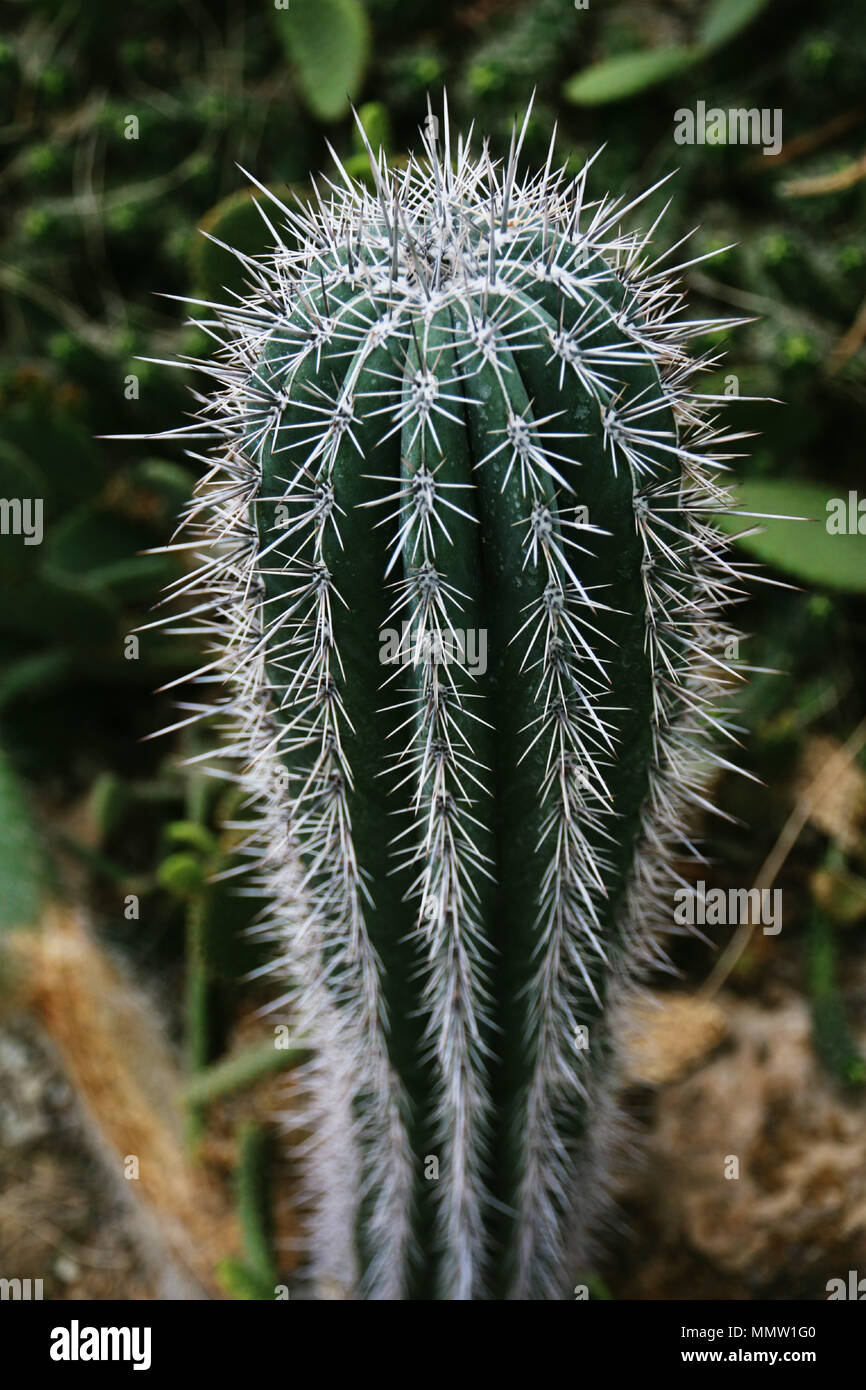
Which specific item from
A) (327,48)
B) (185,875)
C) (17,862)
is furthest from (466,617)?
(327,48)

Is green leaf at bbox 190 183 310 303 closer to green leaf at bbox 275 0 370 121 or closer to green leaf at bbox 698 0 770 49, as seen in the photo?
green leaf at bbox 275 0 370 121

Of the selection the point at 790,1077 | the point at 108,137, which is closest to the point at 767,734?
the point at 790,1077

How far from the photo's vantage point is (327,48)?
2.26 meters

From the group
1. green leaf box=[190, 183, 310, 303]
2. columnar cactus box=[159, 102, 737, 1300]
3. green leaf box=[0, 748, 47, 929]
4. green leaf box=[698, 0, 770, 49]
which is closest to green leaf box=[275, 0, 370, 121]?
green leaf box=[190, 183, 310, 303]

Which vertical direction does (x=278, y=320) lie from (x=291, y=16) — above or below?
below

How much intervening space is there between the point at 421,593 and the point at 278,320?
0.32 m

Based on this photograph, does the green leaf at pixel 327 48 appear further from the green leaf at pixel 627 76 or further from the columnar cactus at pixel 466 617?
the columnar cactus at pixel 466 617

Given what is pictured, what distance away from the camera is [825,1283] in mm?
1800

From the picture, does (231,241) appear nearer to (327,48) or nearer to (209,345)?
(209,345)

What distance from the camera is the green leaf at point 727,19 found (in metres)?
2.18

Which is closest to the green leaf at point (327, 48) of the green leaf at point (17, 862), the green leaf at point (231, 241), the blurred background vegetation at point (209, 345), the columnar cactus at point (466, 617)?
the blurred background vegetation at point (209, 345)

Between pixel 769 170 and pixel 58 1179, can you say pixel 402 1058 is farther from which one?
pixel 769 170

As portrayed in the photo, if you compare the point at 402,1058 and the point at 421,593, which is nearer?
the point at 421,593

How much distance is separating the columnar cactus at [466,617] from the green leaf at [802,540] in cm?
46
